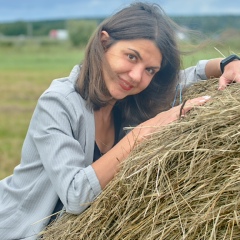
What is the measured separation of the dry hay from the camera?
7.60 ft

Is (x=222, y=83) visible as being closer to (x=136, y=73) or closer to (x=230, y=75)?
(x=230, y=75)

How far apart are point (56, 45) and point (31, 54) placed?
16.2 ft

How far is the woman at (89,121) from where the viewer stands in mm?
2694

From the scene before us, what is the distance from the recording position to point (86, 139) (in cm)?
291

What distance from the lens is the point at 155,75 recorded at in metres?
3.26

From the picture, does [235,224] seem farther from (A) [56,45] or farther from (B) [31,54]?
(A) [56,45]

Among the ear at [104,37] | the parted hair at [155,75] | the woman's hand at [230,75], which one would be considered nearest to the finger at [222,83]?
the woman's hand at [230,75]

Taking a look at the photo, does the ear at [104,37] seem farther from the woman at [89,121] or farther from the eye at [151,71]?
the eye at [151,71]

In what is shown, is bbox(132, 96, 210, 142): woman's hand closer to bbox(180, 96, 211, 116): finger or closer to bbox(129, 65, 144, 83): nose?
bbox(180, 96, 211, 116): finger

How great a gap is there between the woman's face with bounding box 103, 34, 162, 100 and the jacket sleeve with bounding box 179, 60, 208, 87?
458 millimetres

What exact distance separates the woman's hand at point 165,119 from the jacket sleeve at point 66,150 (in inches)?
9.9

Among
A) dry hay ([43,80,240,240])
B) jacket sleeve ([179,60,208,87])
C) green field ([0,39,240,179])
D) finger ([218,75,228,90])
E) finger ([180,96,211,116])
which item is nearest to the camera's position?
dry hay ([43,80,240,240])

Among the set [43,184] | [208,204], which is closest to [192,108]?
[208,204]

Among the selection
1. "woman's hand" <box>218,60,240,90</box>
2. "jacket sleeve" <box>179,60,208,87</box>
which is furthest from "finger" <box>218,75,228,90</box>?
"jacket sleeve" <box>179,60,208,87</box>
